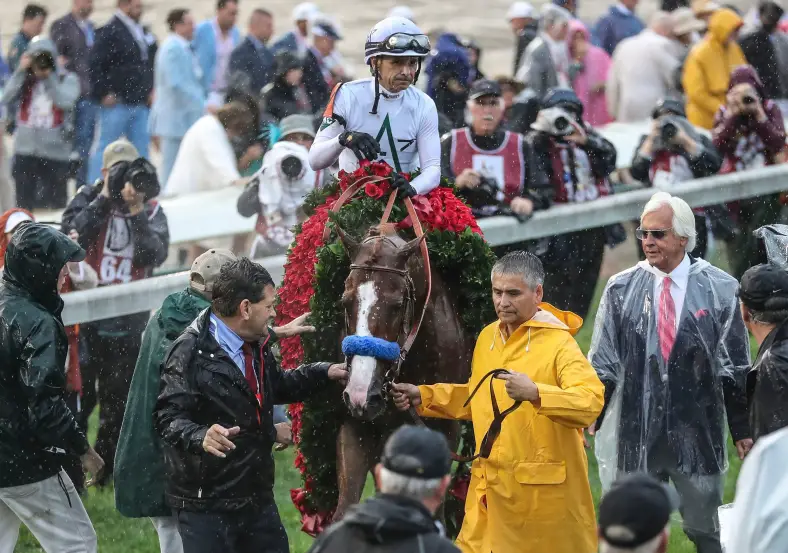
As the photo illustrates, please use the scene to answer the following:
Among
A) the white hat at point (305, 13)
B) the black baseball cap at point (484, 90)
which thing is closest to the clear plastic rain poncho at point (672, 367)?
the black baseball cap at point (484, 90)

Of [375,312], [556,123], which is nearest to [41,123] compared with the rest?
[556,123]

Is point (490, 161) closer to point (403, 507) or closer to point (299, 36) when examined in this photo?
point (299, 36)

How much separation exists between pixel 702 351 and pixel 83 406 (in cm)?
424

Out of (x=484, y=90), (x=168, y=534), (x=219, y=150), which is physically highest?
(x=484, y=90)

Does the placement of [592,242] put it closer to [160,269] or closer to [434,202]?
[160,269]

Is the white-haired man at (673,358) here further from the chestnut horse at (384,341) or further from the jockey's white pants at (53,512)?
the jockey's white pants at (53,512)

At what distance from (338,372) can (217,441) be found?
919mm

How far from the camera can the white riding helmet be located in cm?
761

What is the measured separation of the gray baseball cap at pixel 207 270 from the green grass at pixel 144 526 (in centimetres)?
195

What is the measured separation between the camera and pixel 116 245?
10.1 meters

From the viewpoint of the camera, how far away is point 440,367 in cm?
739

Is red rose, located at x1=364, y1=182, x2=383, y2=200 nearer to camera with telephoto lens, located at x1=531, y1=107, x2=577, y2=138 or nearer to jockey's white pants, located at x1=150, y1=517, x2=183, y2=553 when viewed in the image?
jockey's white pants, located at x1=150, y1=517, x2=183, y2=553

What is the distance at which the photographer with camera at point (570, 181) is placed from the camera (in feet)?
37.0

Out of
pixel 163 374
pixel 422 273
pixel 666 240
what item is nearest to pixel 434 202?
pixel 422 273
